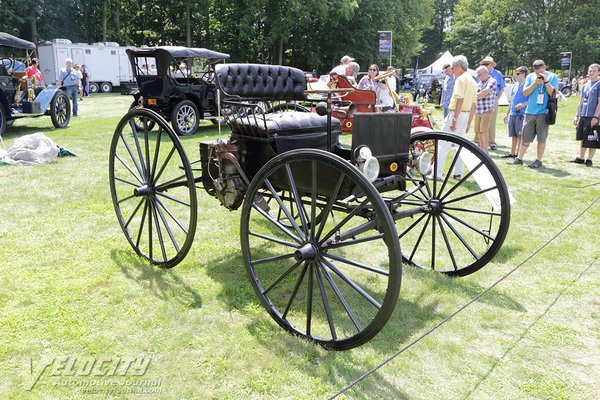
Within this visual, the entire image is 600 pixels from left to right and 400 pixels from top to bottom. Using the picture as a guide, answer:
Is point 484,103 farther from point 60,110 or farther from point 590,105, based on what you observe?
point 60,110

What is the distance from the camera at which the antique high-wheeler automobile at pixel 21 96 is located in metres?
11.5

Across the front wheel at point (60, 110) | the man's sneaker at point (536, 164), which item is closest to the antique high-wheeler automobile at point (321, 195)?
the man's sneaker at point (536, 164)

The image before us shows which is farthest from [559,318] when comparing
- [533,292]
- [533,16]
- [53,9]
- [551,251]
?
[533,16]

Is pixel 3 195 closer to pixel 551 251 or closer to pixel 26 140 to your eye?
pixel 26 140

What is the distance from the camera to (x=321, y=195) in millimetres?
3193

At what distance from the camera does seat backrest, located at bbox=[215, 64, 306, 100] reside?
4.64 metres

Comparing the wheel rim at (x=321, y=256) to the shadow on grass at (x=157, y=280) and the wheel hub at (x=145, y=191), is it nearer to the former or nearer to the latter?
the shadow on grass at (x=157, y=280)

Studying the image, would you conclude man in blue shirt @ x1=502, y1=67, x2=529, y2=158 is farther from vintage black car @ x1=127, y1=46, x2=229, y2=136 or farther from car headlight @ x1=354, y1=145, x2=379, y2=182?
car headlight @ x1=354, y1=145, x2=379, y2=182

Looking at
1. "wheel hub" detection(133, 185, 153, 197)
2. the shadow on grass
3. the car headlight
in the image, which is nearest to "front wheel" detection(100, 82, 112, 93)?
the shadow on grass

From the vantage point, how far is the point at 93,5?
36.9 meters

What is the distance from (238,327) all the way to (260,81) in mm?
2593

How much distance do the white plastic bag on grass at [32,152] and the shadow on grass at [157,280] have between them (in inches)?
200

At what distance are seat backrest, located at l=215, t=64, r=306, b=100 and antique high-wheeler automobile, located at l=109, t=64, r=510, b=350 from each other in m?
0.01

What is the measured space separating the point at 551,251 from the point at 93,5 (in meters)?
39.8
